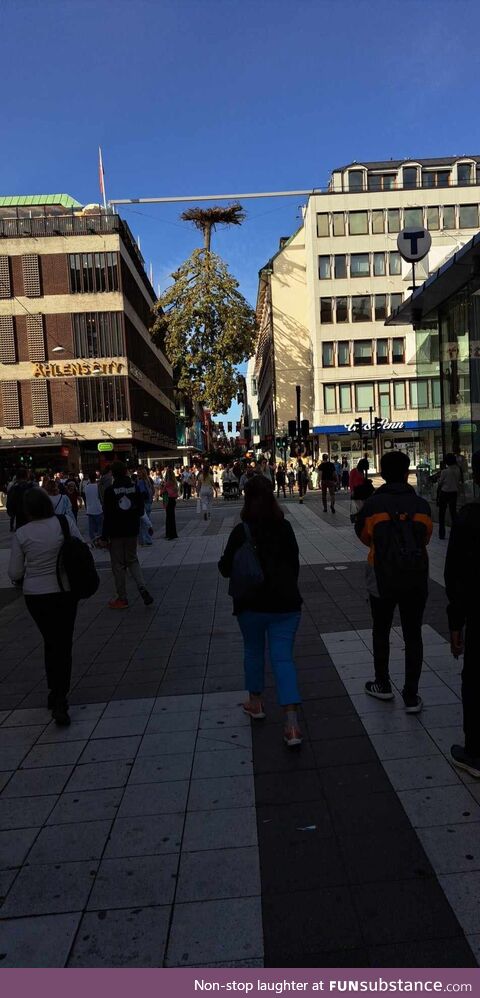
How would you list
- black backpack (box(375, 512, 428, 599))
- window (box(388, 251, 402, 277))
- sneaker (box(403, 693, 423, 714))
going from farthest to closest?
window (box(388, 251, 402, 277))
sneaker (box(403, 693, 423, 714))
black backpack (box(375, 512, 428, 599))

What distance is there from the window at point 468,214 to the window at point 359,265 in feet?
22.9

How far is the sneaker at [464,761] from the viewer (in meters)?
3.69

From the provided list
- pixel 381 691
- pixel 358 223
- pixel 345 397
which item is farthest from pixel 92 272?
pixel 381 691

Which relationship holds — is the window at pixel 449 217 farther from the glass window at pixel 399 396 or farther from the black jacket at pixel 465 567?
the black jacket at pixel 465 567

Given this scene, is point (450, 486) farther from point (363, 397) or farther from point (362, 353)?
point (362, 353)

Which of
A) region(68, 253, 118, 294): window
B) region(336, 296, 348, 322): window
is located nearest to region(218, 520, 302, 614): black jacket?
region(68, 253, 118, 294): window

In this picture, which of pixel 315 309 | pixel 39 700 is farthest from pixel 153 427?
pixel 39 700

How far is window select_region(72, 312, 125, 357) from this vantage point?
4531 cm

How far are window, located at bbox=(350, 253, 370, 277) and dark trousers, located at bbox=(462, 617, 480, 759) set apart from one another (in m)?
47.8

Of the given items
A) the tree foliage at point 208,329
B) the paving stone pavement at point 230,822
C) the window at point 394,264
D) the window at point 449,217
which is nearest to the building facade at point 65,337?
the tree foliage at point 208,329

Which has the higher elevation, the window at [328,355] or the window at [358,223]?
the window at [358,223]

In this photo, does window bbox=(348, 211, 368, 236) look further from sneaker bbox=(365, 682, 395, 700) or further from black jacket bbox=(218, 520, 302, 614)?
black jacket bbox=(218, 520, 302, 614)

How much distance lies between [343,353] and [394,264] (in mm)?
6929

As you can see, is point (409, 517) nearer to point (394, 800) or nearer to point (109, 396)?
point (394, 800)
